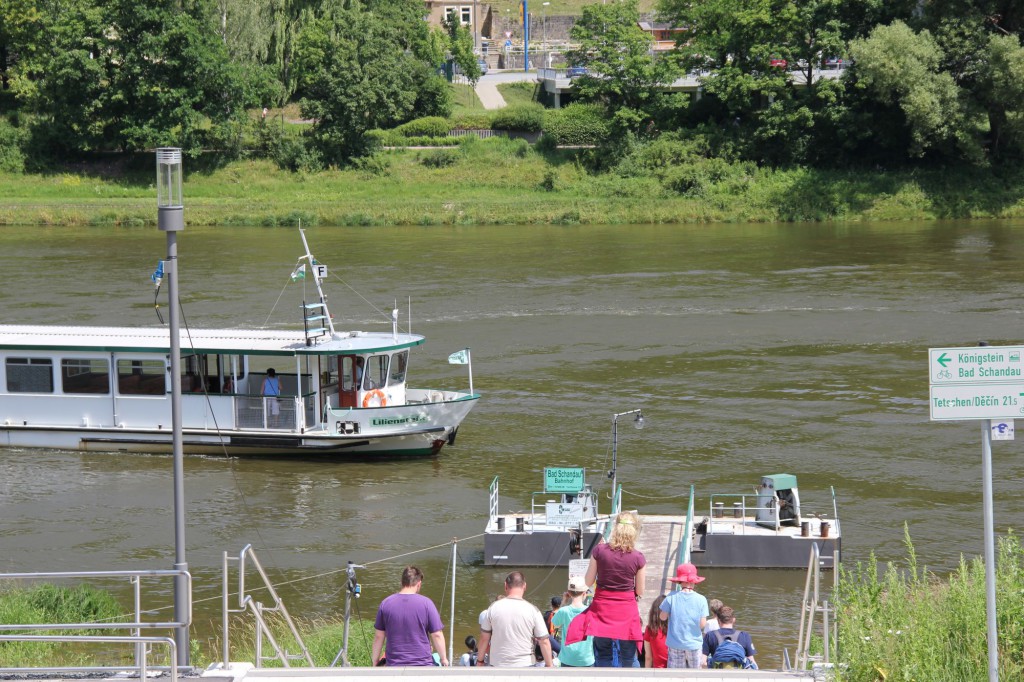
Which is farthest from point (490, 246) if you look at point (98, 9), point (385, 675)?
point (385, 675)

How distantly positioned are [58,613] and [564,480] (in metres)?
8.05

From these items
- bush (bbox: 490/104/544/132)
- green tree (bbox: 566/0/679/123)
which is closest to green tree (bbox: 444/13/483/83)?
bush (bbox: 490/104/544/132)

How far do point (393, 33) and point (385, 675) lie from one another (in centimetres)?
7056

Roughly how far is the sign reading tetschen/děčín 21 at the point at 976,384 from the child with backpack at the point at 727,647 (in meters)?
3.87

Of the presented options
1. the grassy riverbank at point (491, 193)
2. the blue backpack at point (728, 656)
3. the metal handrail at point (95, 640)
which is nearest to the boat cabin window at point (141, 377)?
the metal handrail at point (95, 640)

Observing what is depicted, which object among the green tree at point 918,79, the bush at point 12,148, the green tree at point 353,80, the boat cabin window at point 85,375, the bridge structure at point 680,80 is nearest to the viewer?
the boat cabin window at point 85,375

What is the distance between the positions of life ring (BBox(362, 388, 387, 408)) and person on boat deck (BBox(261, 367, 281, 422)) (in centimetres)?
182

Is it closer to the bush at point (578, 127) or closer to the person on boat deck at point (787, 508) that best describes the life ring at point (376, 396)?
the person on boat deck at point (787, 508)

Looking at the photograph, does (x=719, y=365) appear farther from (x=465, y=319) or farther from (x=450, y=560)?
(x=450, y=560)

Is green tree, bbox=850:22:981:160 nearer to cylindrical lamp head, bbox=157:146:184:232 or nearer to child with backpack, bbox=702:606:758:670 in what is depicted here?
child with backpack, bbox=702:606:758:670

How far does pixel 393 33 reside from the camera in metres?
78.1

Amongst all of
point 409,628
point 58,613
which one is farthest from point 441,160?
point 409,628

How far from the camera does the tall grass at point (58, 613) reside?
1547cm

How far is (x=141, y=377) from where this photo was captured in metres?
29.1
